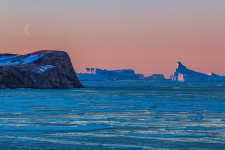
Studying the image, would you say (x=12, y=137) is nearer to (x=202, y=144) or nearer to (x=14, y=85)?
(x=202, y=144)

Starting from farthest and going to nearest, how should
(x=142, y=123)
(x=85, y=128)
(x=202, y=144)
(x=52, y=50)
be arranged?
(x=52, y=50) → (x=142, y=123) → (x=85, y=128) → (x=202, y=144)

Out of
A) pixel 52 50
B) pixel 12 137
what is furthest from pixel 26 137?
pixel 52 50

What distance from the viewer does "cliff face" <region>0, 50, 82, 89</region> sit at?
91.5 meters

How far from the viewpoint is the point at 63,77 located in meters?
107

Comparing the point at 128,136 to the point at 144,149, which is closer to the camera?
the point at 144,149

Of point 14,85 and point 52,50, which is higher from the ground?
point 52,50

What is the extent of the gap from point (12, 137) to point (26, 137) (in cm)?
44

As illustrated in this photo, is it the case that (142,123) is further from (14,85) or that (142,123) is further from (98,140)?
(14,85)

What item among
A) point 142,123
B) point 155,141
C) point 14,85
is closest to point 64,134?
point 155,141

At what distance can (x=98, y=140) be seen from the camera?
43.3ft

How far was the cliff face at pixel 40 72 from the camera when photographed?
91.5 m

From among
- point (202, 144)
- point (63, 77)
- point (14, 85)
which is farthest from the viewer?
point (63, 77)

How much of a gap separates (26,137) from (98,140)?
7.87 ft

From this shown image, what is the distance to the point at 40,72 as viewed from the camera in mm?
98625
